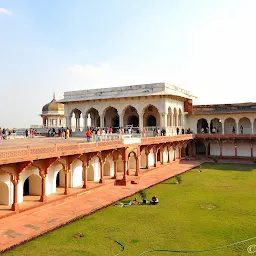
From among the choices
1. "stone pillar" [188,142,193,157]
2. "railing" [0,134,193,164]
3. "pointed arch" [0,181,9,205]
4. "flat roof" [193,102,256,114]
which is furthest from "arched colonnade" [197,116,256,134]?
"pointed arch" [0,181,9,205]

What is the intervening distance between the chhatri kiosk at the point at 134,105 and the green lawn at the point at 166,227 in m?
14.9

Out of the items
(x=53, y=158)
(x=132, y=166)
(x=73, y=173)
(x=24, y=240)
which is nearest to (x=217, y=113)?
(x=132, y=166)

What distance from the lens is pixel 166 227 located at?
10375mm

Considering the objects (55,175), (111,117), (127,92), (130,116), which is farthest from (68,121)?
(55,175)

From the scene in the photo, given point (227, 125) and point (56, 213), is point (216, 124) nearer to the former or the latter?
point (227, 125)

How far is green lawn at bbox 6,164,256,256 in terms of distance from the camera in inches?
341

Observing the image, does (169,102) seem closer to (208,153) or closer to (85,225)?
(208,153)

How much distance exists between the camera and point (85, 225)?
1065 centimetres

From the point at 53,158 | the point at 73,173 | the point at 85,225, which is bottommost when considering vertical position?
the point at 85,225

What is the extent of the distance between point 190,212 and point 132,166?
1206 cm

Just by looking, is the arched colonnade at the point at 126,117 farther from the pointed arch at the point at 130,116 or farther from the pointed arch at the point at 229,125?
the pointed arch at the point at 229,125

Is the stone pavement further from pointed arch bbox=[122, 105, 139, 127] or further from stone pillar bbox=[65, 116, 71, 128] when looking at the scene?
stone pillar bbox=[65, 116, 71, 128]

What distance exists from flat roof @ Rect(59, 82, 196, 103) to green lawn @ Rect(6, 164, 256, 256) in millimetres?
15192

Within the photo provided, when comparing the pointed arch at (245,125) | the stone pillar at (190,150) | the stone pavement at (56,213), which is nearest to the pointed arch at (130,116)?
the stone pillar at (190,150)
